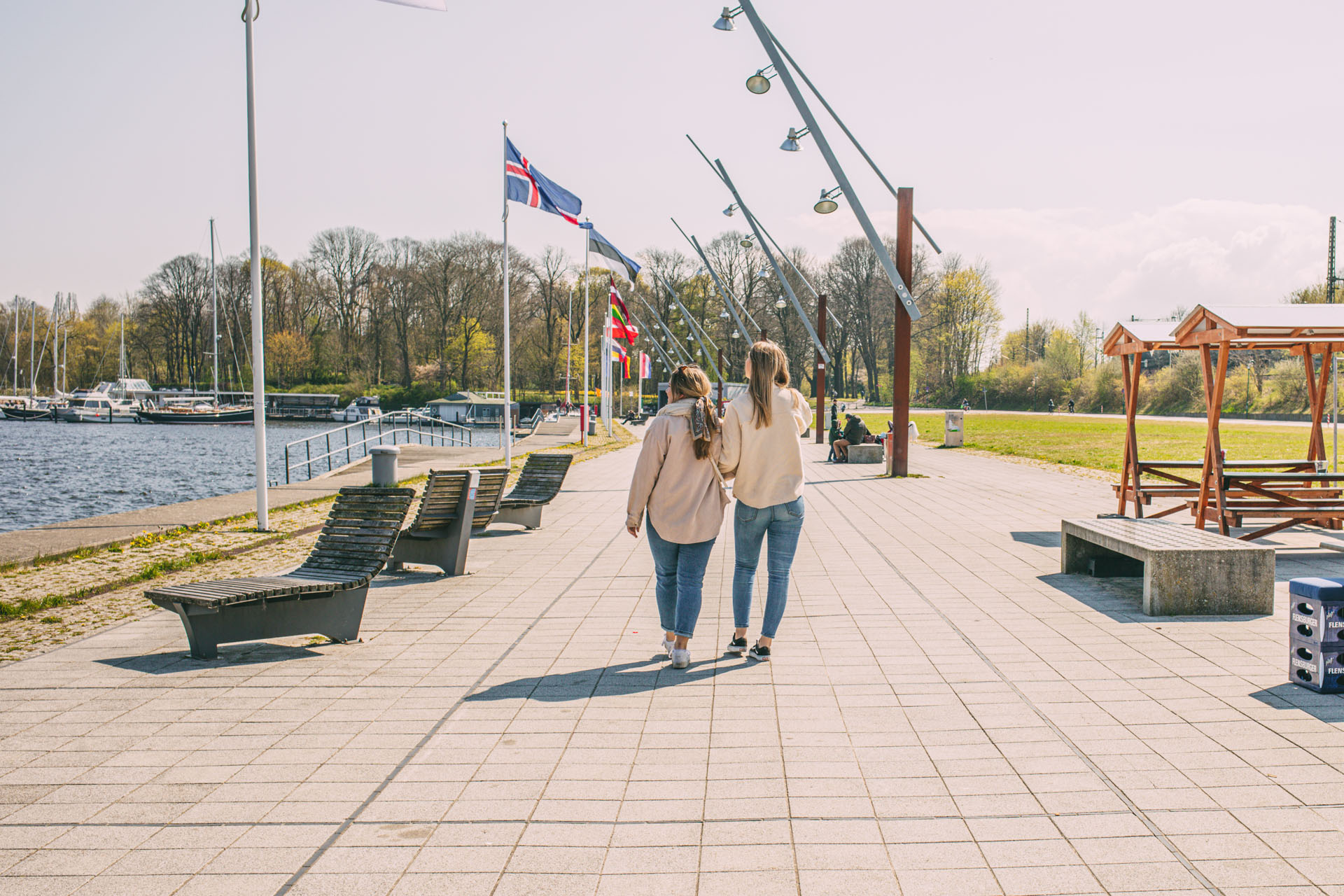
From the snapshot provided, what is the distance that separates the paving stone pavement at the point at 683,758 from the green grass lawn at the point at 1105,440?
650 inches

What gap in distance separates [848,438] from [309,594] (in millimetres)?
18571

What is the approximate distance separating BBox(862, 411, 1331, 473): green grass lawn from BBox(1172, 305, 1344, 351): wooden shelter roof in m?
11.0

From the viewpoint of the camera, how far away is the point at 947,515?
40.6 ft

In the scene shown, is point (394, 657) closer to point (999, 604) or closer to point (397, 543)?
point (397, 543)

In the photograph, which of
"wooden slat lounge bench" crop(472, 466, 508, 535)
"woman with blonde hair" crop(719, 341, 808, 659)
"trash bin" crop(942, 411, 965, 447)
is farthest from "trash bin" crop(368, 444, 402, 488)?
"trash bin" crop(942, 411, 965, 447)

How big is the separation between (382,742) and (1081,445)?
28283 millimetres

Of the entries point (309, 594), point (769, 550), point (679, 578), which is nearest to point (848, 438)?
point (769, 550)

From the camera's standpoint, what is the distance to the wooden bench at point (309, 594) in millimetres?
5371

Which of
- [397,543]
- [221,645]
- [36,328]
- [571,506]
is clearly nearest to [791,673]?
[221,645]

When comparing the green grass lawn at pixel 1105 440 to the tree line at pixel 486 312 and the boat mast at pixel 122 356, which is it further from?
the boat mast at pixel 122 356

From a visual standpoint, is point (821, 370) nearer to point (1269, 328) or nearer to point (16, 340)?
point (1269, 328)

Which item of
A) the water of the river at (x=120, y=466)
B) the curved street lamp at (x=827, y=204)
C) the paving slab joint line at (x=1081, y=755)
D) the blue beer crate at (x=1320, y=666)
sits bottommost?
the water of the river at (x=120, y=466)

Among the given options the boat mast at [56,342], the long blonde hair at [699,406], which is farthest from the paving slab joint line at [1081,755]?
the boat mast at [56,342]

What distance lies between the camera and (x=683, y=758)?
155 inches
